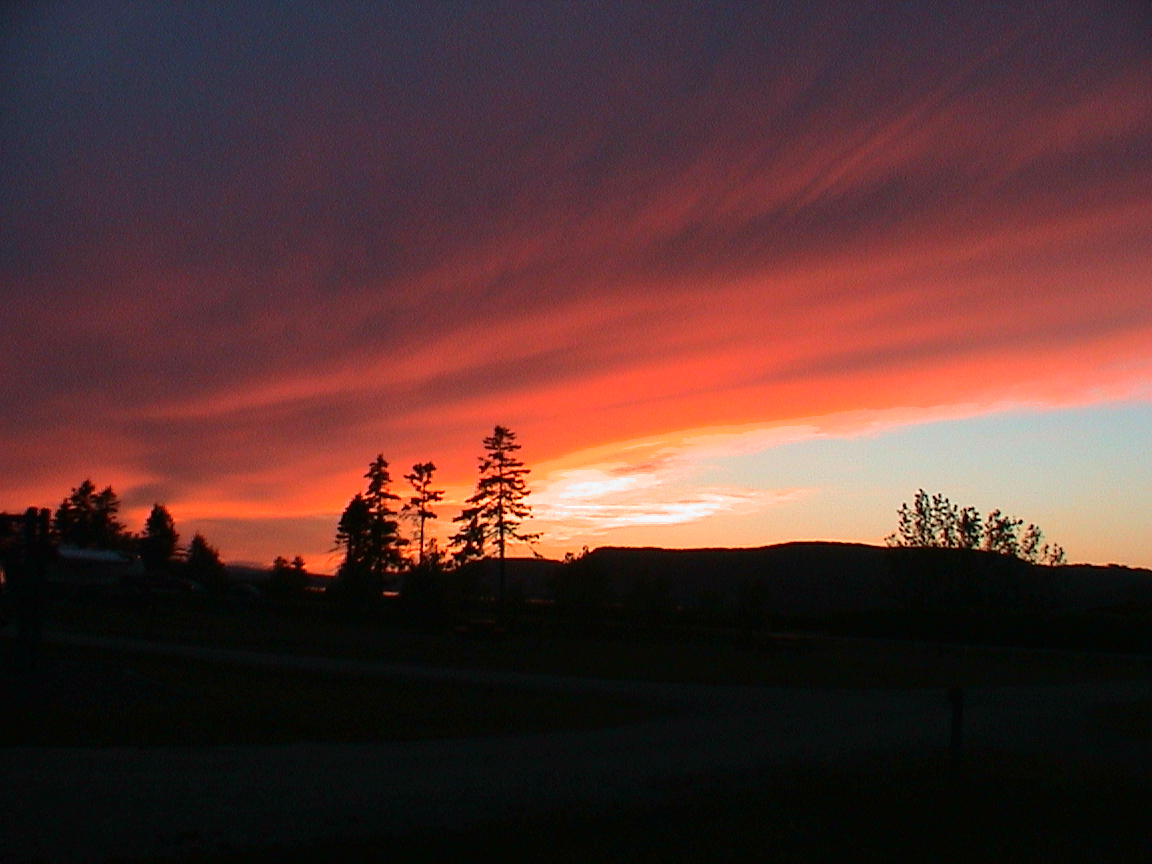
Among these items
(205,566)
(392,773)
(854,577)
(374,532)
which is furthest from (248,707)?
(854,577)

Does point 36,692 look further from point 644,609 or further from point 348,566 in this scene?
point 348,566

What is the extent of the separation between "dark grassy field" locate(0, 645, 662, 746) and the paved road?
1030 mm

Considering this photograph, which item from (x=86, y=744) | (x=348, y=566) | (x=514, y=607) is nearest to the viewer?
(x=86, y=744)

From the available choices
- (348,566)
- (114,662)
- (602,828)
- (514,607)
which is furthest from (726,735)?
(348,566)

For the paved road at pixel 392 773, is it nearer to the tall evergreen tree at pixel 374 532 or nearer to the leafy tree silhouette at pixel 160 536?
the tall evergreen tree at pixel 374 532

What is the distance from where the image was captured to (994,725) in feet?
59.9

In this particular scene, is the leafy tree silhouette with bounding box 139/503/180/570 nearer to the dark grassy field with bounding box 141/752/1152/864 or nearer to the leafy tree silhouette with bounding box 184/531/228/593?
the leafy tree silhouette with bounding box 184/531/228/593

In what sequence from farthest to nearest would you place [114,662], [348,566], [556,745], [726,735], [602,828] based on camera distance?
[348,566], [114,662], [726,735], [556,745], [602,828]

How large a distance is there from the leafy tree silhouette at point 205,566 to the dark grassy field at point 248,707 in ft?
232

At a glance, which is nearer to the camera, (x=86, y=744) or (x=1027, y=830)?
(x=1027, y=830)

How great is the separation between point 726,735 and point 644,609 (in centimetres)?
5326

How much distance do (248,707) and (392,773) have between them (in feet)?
20.0

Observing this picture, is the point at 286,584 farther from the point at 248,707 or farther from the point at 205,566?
the point at 248,707

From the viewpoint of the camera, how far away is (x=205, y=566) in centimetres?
12325
